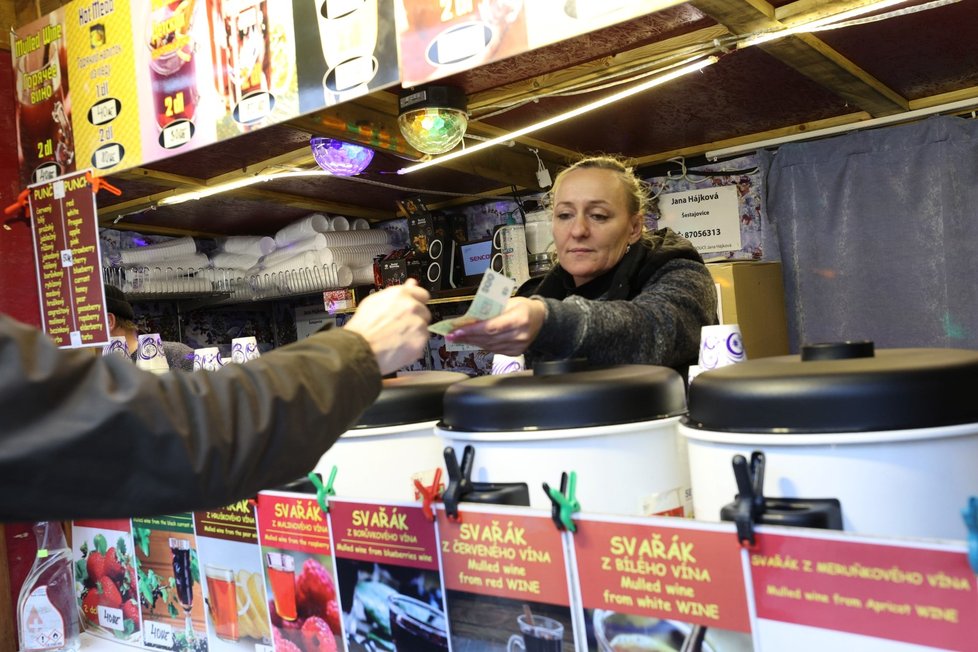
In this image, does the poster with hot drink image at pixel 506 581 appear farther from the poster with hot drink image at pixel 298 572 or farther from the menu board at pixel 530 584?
the poster with hot drink image at pixel 298 572

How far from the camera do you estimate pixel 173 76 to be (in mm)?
1823

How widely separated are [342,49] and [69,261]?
35.9 inches

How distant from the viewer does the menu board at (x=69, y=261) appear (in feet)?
6.19

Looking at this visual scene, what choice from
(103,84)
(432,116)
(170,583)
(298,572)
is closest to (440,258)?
(432,116)

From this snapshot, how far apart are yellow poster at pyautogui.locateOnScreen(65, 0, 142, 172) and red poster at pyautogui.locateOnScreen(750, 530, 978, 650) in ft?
5.70

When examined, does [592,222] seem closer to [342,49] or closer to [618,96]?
[342,49]

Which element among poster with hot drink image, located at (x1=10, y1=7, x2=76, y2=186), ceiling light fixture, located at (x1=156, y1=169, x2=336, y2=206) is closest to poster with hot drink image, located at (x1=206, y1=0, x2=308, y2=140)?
poster with hot drink image, located at (x1=10, y1=7, x2=76, y2=186)

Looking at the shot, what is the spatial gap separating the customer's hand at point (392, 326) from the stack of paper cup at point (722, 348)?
49cm

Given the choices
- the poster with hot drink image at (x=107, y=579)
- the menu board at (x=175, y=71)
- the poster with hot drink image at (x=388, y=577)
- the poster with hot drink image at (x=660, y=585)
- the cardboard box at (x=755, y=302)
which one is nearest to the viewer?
the poster with hot drink image at (x=660, y=585)

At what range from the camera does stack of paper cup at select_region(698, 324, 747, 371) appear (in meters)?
1.16

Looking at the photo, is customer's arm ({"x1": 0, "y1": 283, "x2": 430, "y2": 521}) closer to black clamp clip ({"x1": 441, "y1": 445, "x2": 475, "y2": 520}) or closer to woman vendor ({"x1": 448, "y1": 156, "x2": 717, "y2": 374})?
black clamp clip ({"x1": 441, "y1": 445, "x2": 475, "y2": 520})

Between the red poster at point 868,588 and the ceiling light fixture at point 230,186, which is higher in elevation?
the ceiling light fixture at point 230,186

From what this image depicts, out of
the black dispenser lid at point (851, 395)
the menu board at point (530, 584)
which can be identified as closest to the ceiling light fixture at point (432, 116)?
the menu board at point (530, 584)

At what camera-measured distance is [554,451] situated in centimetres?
85
